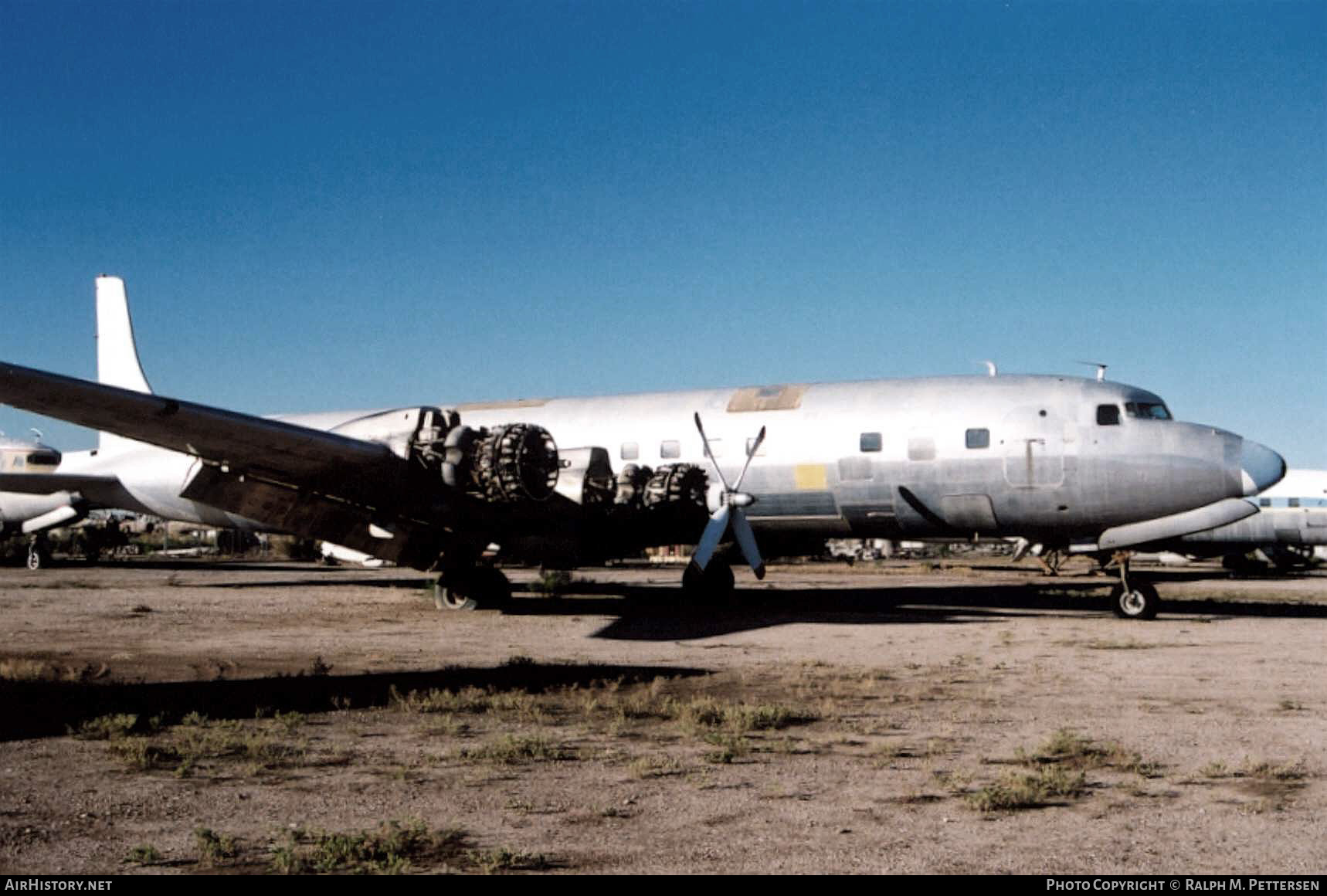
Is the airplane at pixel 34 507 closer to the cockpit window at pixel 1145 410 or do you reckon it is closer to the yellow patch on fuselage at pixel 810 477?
the yellow patch on fuselage at pixel 810 477

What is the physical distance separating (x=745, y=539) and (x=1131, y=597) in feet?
23.0

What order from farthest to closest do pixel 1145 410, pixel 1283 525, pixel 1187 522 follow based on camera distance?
pixel 1283 525
pixel 1145 410
pixel 1187 522

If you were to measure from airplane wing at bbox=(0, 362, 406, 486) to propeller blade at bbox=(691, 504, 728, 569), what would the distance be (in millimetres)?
5513

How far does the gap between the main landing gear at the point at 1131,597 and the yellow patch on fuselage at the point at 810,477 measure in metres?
5.48

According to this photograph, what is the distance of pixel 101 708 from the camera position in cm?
951

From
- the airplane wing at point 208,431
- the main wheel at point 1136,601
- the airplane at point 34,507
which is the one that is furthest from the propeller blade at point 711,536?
the airplane at point 34,507

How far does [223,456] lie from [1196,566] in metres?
46.8

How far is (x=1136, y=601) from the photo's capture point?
19.5 m

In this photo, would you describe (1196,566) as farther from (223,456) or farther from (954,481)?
(223,456)

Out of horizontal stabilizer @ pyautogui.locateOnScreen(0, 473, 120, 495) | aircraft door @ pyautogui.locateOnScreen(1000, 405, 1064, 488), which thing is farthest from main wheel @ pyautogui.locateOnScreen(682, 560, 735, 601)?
horizontal stabilizer @ pyautogui.locateOnScreen(0, 473, 120, 495)

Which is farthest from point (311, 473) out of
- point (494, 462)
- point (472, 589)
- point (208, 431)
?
point (472, 589)

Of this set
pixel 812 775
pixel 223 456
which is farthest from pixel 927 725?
pixel 223 456

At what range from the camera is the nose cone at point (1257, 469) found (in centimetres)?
1822

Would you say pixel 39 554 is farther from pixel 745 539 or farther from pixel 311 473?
pixel 745 539
